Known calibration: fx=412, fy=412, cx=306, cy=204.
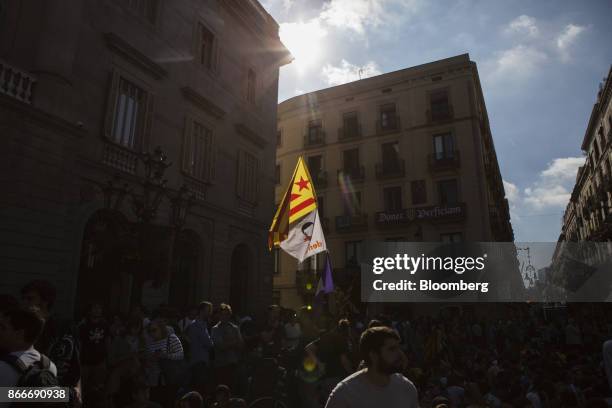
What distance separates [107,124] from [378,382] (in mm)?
11209

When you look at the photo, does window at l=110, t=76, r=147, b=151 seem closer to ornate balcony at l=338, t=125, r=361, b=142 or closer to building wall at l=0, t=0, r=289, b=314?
building wall at l=0, t=0, r=289, b=314

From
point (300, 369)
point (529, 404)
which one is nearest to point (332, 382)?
point (300, 369)

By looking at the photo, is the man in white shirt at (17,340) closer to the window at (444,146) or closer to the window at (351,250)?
the window at (351,250)

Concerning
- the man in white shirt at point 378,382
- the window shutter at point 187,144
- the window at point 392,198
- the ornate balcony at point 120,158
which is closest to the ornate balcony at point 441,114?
the window at point 392,198

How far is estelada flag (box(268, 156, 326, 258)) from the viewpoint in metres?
9.17

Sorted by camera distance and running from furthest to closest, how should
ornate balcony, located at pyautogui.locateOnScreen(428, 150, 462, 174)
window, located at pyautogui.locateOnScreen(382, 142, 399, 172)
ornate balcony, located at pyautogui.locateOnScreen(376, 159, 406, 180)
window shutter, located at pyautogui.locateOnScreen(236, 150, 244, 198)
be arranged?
window, located at pyautogui.locateOnScreen(382, 142, 399, 172)
ornate balcony, located at pyautogui.locateOnScreen(376, 159, 406, 180)
ornate balcony, located at pyautogui.locateOnScreen(428, 150, 462, 174)
window shutter, located at pyautogui.locateOnScreen(236, 150, 244, 198)

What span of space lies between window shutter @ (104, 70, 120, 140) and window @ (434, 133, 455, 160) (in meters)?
21.9

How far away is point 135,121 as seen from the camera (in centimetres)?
1284

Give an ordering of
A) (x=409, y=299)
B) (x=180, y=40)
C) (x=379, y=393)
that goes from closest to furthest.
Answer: (x=379, y=393)
(x=180, y=40)
(x=409, y=299)

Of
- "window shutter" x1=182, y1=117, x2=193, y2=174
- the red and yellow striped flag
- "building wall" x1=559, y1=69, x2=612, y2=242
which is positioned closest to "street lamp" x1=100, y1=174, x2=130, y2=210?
the red and yellow striped flag

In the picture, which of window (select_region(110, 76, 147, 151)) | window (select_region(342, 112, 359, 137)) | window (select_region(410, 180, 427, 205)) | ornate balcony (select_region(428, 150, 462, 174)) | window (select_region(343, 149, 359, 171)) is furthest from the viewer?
window (select_region(342, 112, 359, 137))

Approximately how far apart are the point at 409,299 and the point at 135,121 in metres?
19.8

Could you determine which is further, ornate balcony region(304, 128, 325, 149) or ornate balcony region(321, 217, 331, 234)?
ornate balcony region(304, 128, 325, 149)

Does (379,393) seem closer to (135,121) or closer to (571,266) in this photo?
(135,121)
